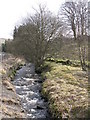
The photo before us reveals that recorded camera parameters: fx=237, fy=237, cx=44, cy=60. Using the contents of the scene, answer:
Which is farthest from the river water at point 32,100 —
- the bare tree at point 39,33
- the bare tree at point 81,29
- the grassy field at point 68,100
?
the bare tree at point 39,33

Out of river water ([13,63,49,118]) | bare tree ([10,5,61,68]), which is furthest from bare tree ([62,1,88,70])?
river water ([13,63,49,118])

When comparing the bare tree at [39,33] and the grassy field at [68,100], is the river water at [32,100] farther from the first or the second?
the bare tree at [39,33]

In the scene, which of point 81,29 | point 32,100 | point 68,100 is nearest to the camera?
point 68,100

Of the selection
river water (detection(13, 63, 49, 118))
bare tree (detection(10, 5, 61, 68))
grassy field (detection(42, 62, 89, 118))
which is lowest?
river water (detection(13, 63, 49, 118))

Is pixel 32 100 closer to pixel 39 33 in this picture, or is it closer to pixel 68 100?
pixel 68 100

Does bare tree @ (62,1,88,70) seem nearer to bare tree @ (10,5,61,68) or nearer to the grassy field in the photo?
bare tree @ (10,5,61,68)

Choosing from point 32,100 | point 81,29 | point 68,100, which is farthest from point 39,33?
point 68,100

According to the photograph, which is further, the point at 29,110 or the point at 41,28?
the point at 41,28

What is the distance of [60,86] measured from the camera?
18844 mm

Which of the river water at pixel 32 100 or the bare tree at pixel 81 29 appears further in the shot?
the bare tree at pixel 81 29

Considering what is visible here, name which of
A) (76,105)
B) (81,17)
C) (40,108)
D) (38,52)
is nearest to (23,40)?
(38,52)

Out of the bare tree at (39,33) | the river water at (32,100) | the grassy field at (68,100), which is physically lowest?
the river water at (32,100)

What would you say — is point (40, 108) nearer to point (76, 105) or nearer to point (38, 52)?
point (76, 105)

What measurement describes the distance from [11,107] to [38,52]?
23563 mm
